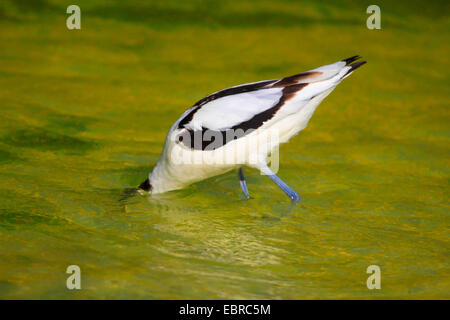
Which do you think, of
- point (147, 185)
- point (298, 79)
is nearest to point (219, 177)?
point (147, 185)

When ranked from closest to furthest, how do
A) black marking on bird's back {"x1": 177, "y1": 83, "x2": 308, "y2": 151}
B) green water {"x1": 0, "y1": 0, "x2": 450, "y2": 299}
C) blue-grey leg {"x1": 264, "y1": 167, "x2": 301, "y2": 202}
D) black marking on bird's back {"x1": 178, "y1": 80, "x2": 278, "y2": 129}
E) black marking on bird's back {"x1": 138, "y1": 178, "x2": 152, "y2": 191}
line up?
green water {"x1": 0, "y1": 0, "x2": 450, "y2": 299}
black marking on bird's back {"x1": 177, "y1": 83, "x2": 308, "y2": 151}
black marking on bird's back {"x1": 178, "y1": 80, "x2": 278, "y2": 129}
blue-grey leg {"x1": 264, "y1": 167, "x2": 301, "y2": 202}
black marking on bird's back {"x1": 138, "y1": 178, "x2": 152, "y2": 191}

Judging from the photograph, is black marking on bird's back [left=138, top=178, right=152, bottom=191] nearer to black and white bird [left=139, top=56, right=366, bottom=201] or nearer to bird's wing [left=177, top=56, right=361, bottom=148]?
black and white bird [left=139, top=56, right=366, bottom=201]

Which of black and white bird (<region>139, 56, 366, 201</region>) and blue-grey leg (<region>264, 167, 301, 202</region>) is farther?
blue-grey leg (<region>264, 167, 301, 202</region>)

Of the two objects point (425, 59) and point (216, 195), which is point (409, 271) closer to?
point (216, 195)

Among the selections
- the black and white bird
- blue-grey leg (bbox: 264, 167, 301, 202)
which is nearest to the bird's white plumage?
the black and white bird

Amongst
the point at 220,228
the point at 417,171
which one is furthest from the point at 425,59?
the point at 220,228

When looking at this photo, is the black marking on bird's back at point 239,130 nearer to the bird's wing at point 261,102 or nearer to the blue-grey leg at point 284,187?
the bird's wing at point 261,102

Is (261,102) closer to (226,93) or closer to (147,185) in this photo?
(226,93)
